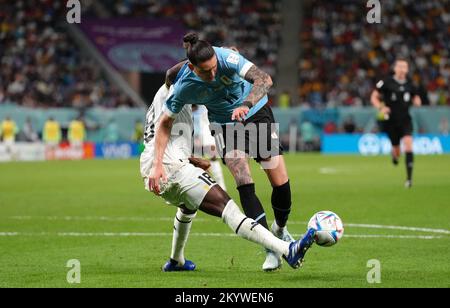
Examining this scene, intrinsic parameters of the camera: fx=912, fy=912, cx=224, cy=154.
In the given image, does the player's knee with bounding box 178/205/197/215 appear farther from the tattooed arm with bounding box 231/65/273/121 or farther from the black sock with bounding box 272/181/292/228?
the tattooed arm with bounding box 231/65/273/121

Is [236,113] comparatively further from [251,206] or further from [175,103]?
[251,206]

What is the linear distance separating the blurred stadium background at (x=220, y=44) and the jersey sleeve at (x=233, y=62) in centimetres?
Answer: 2812

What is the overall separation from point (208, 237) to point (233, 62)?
146 inches

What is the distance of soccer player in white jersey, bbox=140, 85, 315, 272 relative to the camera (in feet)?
25.8

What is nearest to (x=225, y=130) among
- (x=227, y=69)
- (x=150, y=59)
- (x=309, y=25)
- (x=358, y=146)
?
(x=227, y=69)

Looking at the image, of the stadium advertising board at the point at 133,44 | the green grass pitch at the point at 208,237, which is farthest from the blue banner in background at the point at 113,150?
the green grass pitch at the point at 208,237

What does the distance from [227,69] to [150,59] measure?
1307 inches

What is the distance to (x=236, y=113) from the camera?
7.80 metres

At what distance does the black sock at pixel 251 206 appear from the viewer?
870 cm

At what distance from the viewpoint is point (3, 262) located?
923cm

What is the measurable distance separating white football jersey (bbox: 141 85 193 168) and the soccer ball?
1.41 m

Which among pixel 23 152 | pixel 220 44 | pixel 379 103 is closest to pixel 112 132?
pixel 23 152

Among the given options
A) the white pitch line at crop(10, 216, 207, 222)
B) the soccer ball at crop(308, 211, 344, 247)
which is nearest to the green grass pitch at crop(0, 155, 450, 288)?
the white pitch line at crop(10, 216, 207, 222)

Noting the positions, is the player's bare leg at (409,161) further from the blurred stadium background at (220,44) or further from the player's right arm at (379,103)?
the blurred stadium background at (220,44)
